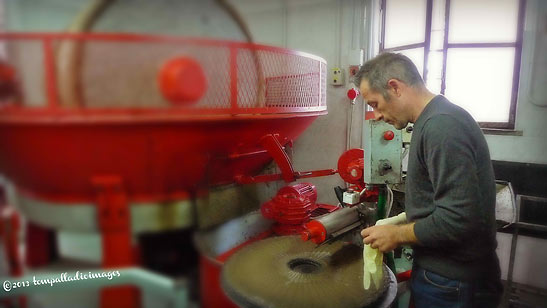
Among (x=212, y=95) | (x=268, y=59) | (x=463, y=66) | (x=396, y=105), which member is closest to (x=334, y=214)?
(x=396, y=105)

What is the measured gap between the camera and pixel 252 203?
0.73 m

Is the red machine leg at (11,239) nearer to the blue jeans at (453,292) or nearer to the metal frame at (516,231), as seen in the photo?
the blue jeans at (453,292)

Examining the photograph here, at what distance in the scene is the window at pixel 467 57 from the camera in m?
2.45

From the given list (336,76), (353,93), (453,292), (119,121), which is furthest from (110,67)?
(453,292)

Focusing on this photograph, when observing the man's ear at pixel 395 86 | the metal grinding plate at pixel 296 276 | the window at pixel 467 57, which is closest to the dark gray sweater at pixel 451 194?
the man's ear at pixel 395 86

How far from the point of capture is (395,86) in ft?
3.75

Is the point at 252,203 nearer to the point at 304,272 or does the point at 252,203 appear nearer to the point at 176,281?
the point at 176,281

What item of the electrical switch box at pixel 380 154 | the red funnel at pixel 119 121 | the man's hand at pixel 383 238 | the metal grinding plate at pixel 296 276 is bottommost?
the metal grinding plate at pixel 296 276

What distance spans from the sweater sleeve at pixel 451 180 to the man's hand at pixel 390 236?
0.06m

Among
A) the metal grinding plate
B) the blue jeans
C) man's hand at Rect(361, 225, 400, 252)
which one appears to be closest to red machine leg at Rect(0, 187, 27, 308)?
the metal grinding plate

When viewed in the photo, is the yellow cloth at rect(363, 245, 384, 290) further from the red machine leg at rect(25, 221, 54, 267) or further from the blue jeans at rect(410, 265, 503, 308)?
the red machine leg at rect(25, 221, 54, 267)

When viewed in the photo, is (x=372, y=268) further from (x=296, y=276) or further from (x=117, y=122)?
(x=117, y=122)

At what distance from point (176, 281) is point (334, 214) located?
3.33ft

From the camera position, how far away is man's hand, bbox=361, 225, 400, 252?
1091 millimetres
